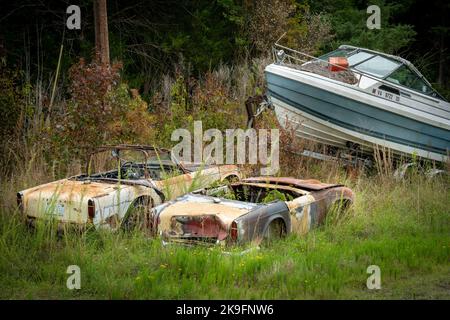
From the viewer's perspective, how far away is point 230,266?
6.73m

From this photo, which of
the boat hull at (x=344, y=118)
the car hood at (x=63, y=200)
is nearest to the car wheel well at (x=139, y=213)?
the car hood at (x=63, y=200)

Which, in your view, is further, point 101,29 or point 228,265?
point 101,29

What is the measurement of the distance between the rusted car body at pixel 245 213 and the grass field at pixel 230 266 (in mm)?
181

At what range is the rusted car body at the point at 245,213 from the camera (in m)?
7.24

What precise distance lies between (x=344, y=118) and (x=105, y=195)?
5.83m

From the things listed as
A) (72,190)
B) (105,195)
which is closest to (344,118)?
(105,195)

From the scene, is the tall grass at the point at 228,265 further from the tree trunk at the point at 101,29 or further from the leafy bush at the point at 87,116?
the tree trunk at the point at 101,29

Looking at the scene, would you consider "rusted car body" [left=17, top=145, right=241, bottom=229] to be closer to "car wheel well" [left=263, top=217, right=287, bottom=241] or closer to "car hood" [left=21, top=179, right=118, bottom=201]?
"car hood" [left=21, top=179, right=118, bottom=201]

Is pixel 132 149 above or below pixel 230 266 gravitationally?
above

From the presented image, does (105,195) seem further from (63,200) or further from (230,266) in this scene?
(230,266)
